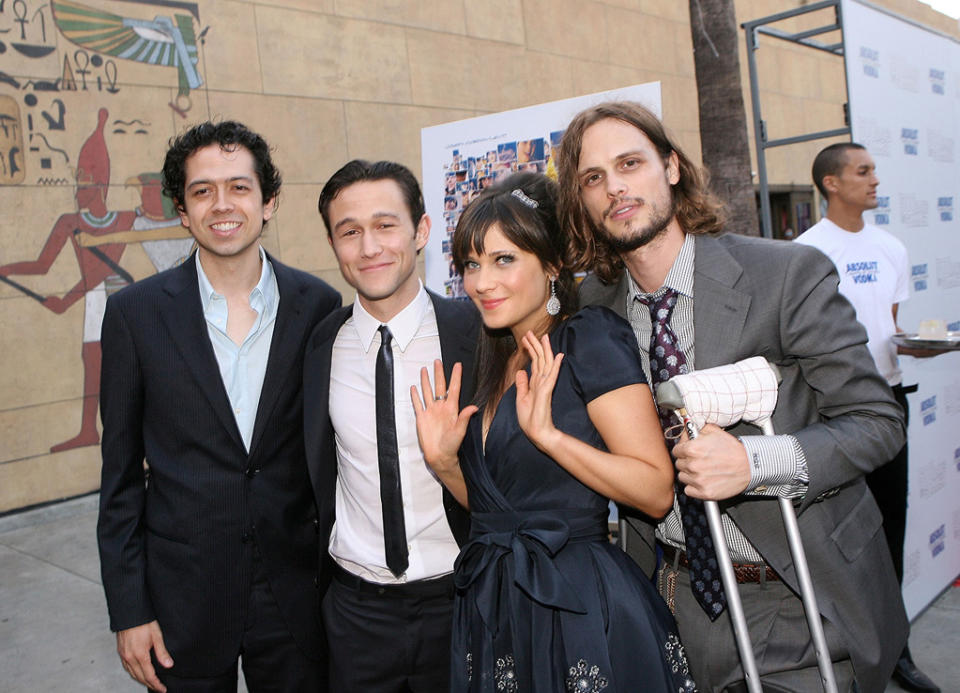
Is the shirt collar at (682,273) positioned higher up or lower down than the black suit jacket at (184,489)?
higher up

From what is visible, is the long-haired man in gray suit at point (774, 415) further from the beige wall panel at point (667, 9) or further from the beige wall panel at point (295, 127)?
the beige wall panel at point (667, 9)

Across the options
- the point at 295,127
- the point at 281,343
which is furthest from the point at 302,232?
the point at 281,343

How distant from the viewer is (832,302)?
2.10 metres

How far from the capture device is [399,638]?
2533mm

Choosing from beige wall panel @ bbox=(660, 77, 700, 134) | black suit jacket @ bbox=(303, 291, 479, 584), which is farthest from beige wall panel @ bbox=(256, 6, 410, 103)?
black suit jacket @ bbox=(303, 291, 479, 584)

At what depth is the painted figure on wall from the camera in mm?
6949

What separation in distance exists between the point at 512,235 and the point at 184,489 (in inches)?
52.3

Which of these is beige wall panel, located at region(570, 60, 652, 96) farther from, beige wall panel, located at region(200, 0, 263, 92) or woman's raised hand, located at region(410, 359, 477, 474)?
woman's raised hand, located at region(410, 359, 477, 474)

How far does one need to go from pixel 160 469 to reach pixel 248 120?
6.28m

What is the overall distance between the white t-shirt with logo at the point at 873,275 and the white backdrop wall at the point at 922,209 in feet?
0.74

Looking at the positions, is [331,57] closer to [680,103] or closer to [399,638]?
[680,103]

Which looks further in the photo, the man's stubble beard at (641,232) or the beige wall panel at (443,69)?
the beige wall panel at (443,69)

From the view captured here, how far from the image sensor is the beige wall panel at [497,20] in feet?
32.9

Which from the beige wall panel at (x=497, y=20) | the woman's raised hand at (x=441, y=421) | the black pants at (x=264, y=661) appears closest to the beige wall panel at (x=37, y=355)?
the black pants at (x=264, y=661)
